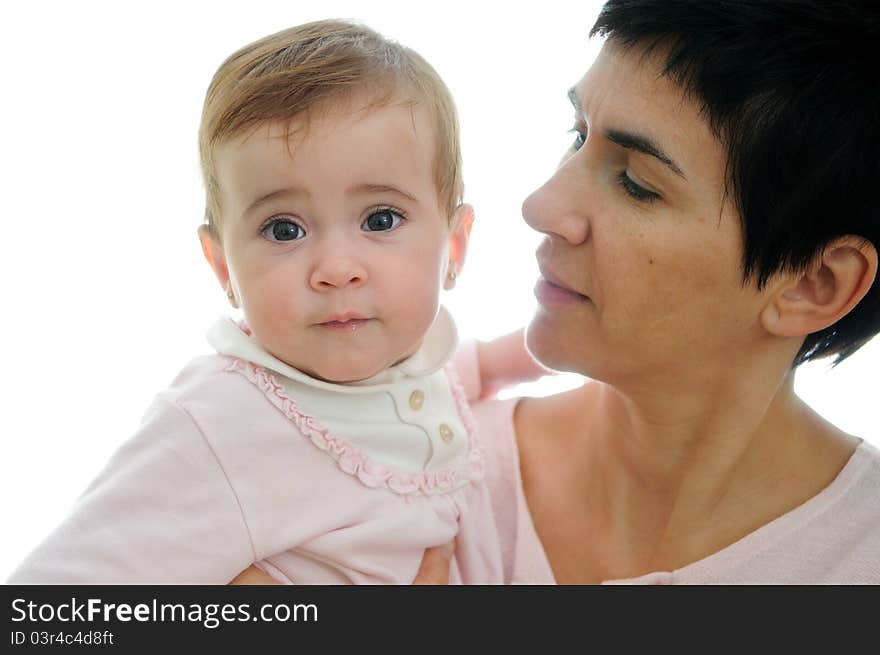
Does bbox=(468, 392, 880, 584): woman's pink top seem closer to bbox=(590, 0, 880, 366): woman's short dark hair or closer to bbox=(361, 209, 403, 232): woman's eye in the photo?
bbox=(590, 0, 880, 366): woman's short dark hair

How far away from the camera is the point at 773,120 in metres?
1.48

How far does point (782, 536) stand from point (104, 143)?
201 cm

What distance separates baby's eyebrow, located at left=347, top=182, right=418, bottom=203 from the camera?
1.52 meters

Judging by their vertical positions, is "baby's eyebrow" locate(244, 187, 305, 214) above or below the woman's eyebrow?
below

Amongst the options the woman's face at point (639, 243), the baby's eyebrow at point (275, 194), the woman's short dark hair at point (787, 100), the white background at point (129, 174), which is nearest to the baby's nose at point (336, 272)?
the baby's eyebrow at point (275, 194)

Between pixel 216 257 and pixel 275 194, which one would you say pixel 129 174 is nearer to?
pixel 216 257

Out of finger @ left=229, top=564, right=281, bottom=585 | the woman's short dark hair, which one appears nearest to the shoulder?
finger @ left=229, top=564, right=281, bottom=585

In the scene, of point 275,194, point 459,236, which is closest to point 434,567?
point 459,236

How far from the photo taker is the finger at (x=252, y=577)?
157 centimetres

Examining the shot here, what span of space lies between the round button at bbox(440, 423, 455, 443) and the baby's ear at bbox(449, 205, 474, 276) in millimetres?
250

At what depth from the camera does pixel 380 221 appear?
1.56 m
